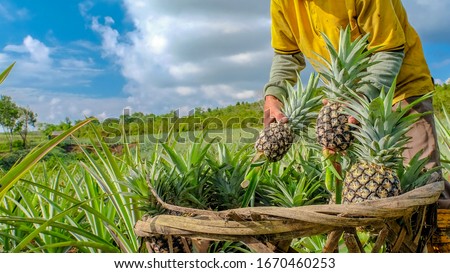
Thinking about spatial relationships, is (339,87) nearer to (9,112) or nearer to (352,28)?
(352,28)

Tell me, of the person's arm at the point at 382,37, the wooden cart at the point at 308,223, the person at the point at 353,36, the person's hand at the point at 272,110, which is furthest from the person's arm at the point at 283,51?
the wooden cart at the point at 308,223

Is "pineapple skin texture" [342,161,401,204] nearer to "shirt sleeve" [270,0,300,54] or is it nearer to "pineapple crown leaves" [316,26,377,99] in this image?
"pineapple crown leaves" [316,26,377,99]

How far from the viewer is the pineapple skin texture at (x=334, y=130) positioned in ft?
3.83

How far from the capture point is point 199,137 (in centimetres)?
157

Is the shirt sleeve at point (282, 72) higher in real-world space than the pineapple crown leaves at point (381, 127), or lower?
higher

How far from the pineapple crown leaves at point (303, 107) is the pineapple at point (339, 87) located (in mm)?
74

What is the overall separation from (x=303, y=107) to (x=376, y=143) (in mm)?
261

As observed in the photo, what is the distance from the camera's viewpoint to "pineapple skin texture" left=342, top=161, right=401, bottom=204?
1.09 meters

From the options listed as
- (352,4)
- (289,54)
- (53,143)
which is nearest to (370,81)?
(352,4)

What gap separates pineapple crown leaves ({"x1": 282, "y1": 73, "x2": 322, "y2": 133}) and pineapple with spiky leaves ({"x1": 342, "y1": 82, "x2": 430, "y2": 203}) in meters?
0.16

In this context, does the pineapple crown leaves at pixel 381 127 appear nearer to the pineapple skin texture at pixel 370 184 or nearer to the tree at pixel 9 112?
the pineapple skin texture at pixel 370 184

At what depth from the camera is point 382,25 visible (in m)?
1.53
